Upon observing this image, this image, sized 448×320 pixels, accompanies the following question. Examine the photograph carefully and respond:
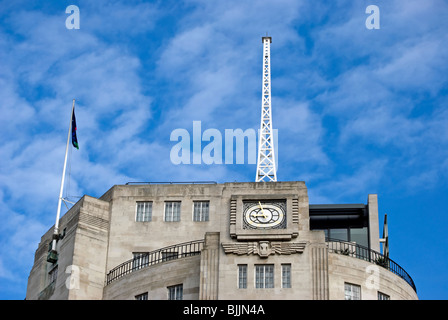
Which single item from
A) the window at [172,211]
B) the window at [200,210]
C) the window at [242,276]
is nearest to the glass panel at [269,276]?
the window at [242,276]

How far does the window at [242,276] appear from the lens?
85125 mm

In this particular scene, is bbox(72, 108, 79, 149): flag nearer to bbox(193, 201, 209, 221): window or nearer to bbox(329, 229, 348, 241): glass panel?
bbox(193, 201, 209, 221): window

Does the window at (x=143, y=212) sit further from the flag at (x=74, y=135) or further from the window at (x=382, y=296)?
the window at (x=382, y=296)

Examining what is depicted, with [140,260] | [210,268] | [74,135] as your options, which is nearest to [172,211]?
[140,260]

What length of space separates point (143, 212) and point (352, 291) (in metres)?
20.1

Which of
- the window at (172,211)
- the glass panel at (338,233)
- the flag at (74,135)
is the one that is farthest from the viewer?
the glass panel at (338,233)

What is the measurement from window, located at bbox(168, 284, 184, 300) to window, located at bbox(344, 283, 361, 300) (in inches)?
476

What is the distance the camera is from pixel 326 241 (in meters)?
92.3

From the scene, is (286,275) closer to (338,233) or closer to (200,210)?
(200,210)

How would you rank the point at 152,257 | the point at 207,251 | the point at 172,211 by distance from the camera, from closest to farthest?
the point at 207,251, the point at 152,257, the point at 172,211

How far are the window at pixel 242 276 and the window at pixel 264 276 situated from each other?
0.80 metres

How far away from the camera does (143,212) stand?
97688 millimetres
